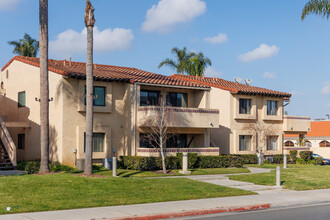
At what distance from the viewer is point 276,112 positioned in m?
39.0

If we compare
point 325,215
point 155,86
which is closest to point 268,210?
point 325,215

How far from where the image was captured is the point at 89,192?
51.9ft

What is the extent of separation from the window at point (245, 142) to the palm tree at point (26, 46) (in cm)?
2762

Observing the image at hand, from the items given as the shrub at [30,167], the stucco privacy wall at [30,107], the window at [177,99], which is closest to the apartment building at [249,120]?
the window at [177,99]

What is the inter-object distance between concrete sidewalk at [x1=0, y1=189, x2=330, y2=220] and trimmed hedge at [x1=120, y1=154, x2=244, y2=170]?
10.1m

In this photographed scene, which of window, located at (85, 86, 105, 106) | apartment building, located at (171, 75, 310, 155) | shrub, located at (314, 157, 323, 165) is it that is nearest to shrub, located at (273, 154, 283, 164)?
apartment building, located at (171, 75, 310, 155)

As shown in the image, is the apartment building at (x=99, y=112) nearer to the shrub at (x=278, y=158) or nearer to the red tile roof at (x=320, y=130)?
the shrub at (x=278, y=158)

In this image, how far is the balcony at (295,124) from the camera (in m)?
38.9

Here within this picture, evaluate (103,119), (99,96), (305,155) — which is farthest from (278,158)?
(99,96)

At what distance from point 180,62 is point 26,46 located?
60.5ft

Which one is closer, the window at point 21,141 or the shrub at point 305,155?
the window at point 21,141

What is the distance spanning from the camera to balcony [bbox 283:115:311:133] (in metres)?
38.9

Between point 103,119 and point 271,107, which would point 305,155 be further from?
point 103,119

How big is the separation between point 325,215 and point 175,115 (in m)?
16.5
